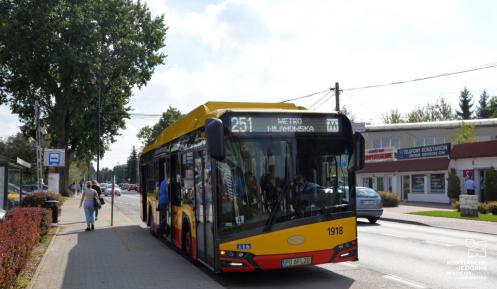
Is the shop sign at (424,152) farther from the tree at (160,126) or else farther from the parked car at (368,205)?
the tree at (160,126)

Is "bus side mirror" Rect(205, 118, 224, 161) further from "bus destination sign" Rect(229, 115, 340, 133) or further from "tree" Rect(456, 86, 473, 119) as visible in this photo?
"tree" Rect(456, 86, 473, 119)

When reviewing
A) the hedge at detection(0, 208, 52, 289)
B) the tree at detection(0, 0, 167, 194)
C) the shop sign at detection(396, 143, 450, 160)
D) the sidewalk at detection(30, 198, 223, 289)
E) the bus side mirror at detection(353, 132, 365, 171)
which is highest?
the tree at detection(0, 0, 167, 194)

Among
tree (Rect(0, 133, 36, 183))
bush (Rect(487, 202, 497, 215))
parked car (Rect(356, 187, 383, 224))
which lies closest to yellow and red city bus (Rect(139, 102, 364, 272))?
parked car (Rect(356, 187, 383, 224))

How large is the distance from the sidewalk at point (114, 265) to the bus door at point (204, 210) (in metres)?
0.46

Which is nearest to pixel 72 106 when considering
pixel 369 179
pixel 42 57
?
pixel 42 57

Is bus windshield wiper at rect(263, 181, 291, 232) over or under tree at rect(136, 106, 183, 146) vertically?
under

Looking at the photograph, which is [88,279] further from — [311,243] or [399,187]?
[399,187]

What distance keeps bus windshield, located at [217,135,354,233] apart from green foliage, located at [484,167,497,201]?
83.4 feet

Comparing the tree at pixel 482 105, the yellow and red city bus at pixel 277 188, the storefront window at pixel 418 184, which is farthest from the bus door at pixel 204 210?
the tree at pixel 482 105

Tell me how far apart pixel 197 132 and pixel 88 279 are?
333 centimetres

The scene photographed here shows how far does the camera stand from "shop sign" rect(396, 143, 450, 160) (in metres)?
38.8

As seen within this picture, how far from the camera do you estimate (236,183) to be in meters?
8.73

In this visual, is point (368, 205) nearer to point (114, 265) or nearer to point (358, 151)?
→ point (114, 265)

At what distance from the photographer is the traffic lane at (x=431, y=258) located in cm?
933
